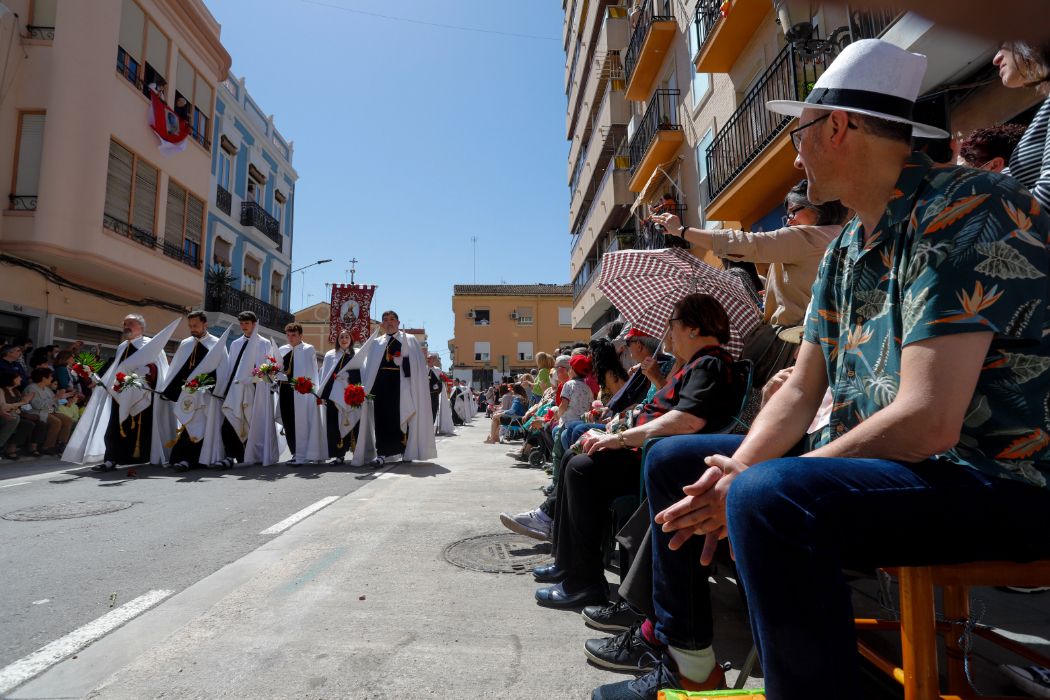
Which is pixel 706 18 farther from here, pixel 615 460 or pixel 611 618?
pixel 611 618

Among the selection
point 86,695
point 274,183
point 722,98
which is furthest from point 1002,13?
point 274,183

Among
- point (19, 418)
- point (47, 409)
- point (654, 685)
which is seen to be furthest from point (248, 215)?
point (654, 685)

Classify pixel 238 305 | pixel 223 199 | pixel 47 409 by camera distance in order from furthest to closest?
1. pixel 238 305
2. pixel 223 199
3. pixel 47 409

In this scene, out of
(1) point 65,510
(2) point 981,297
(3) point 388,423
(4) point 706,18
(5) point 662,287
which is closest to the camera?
(2) point 981,297

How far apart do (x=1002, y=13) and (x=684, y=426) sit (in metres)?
1.77

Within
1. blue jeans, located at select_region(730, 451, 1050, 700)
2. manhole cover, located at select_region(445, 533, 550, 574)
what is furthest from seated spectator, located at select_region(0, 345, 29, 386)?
blue jeans, located at select_region(730, 451, 1050, 700)

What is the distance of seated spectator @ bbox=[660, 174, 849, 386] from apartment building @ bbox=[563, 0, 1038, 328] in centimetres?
77

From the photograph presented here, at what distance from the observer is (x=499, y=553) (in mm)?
3820

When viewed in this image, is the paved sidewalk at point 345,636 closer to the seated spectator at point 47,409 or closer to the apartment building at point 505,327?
the seated spectator at point 47,409

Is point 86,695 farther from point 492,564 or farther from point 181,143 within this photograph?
point 181,143

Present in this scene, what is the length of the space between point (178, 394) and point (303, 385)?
1.68 m

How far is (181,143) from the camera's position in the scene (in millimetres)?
→ 17547

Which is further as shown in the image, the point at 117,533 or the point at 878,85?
the point at 117,533

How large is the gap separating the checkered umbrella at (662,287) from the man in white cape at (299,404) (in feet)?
20.0
